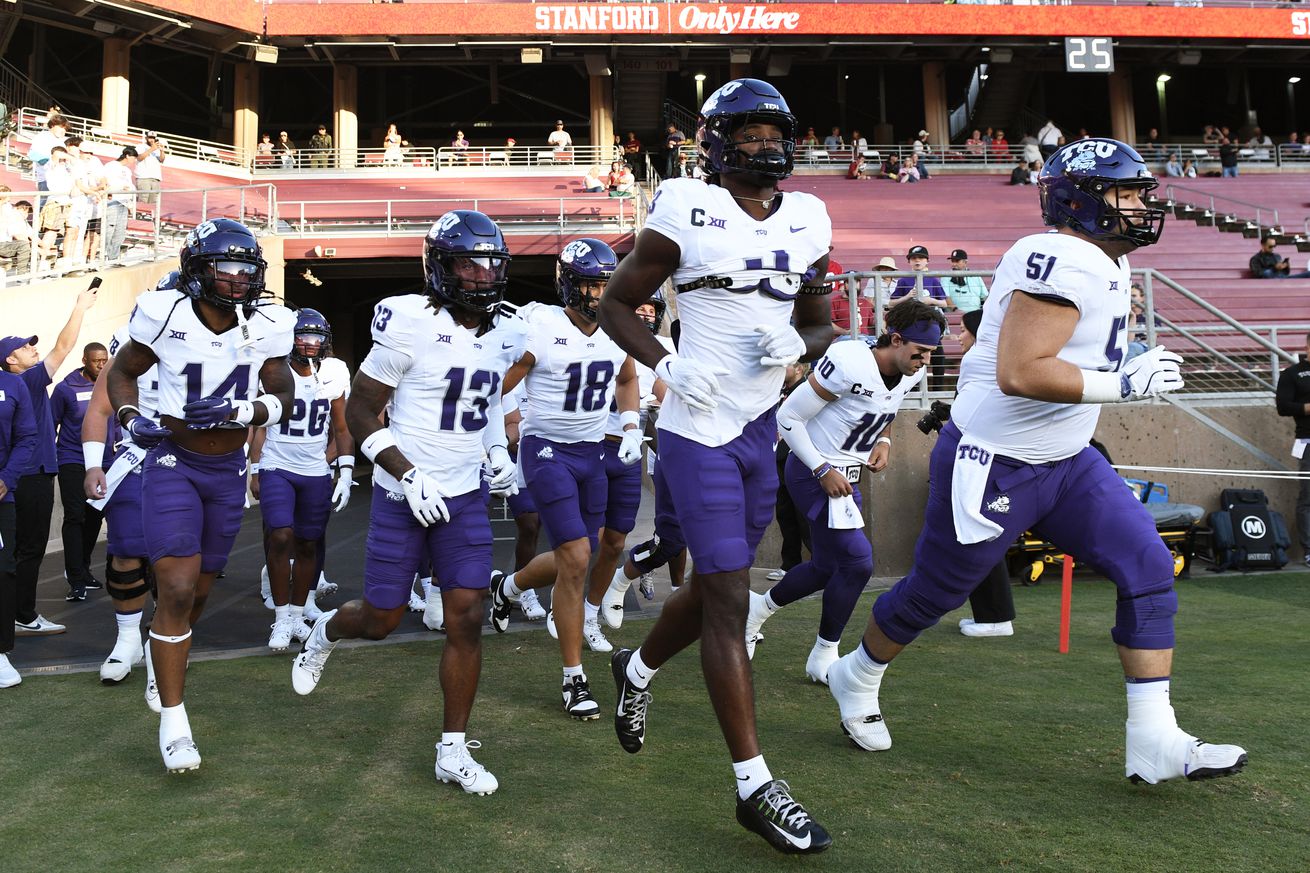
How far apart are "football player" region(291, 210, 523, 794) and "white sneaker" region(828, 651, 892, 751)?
4.83 ft

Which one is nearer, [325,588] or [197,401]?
[197,401]

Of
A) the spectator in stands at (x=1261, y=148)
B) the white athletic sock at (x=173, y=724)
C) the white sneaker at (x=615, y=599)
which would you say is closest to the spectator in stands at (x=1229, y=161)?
the spectator in stands at (x=1261, y=148)

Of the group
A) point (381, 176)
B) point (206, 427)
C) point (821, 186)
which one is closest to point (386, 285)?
point (381, 176)

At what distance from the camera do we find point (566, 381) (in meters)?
6.25

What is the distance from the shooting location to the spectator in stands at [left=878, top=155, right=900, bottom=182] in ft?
88.2

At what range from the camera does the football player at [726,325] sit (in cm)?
366

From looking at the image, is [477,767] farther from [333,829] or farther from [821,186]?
[821,186]

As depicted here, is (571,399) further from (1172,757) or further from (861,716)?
(1172,757)

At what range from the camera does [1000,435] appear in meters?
4.03

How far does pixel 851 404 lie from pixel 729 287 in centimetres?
222

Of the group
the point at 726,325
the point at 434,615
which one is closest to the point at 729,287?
the point at 726,325

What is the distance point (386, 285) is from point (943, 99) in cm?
1743

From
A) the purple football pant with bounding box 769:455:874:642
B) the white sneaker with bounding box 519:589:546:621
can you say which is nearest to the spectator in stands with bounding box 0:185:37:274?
the white sneaker with bounding box 519:589:546:621

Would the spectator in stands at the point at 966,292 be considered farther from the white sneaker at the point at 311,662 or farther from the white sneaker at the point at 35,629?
the white sneaker at the point at 35,629
